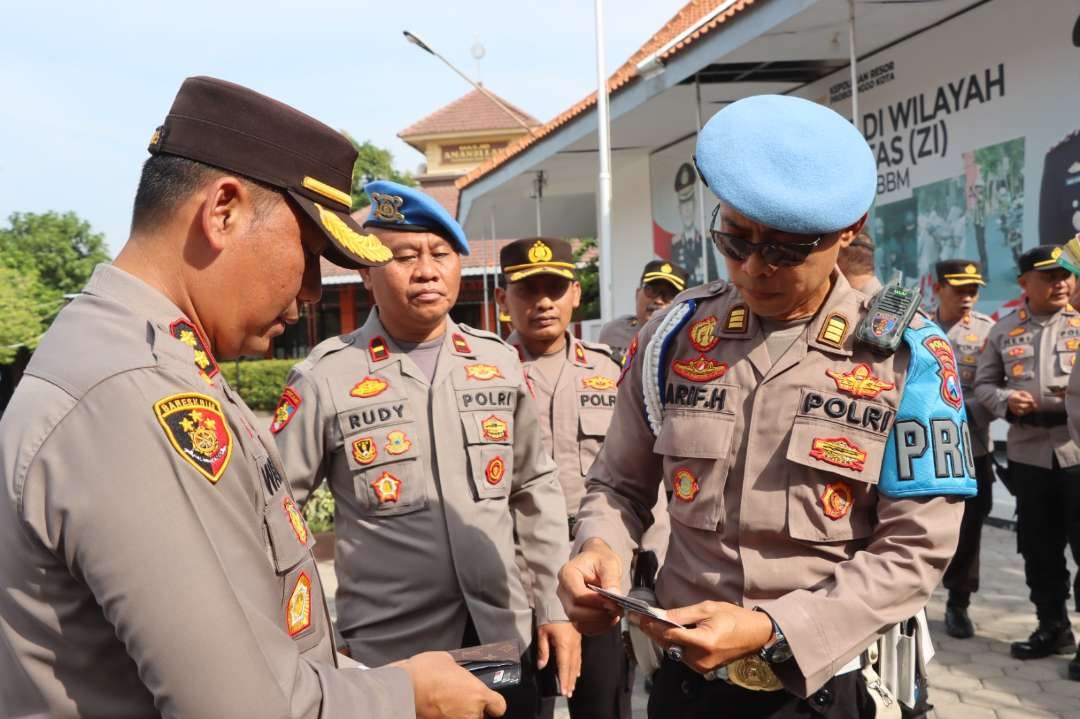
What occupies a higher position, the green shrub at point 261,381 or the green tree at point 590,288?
the green tree at point 590,288

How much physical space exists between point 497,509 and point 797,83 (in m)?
9.23

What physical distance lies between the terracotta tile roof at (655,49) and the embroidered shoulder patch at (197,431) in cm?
782

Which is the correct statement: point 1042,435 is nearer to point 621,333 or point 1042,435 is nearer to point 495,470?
point 621,333

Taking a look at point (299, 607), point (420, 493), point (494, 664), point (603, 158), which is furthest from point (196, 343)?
point (603, 158)

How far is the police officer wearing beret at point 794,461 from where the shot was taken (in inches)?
73.5

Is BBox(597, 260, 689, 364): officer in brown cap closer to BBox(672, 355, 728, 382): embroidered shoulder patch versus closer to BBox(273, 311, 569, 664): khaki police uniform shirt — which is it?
BBox(273, 311, 569, 664): khaki police uniform shirt

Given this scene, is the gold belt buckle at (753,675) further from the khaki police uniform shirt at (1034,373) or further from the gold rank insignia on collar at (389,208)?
the khaki police uniform shirt at (1034,373)

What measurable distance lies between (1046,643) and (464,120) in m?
38.8

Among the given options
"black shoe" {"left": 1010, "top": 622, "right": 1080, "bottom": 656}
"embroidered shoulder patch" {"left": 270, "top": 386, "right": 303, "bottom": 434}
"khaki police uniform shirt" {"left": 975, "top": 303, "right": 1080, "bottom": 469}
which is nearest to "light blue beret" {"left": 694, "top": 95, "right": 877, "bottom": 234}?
"embroidered shoulder patch" {"left": 270, "top": 386, "right": 303, "bottom": 434}

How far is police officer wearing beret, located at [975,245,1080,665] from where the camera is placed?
5.39 m

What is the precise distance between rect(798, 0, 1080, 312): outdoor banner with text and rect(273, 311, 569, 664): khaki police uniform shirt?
6.19m

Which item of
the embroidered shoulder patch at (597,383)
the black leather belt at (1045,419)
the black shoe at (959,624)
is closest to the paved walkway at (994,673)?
the black shoe at (959,624)

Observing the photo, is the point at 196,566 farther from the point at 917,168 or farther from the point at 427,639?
the point at 917,168

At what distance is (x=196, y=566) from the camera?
125cm
